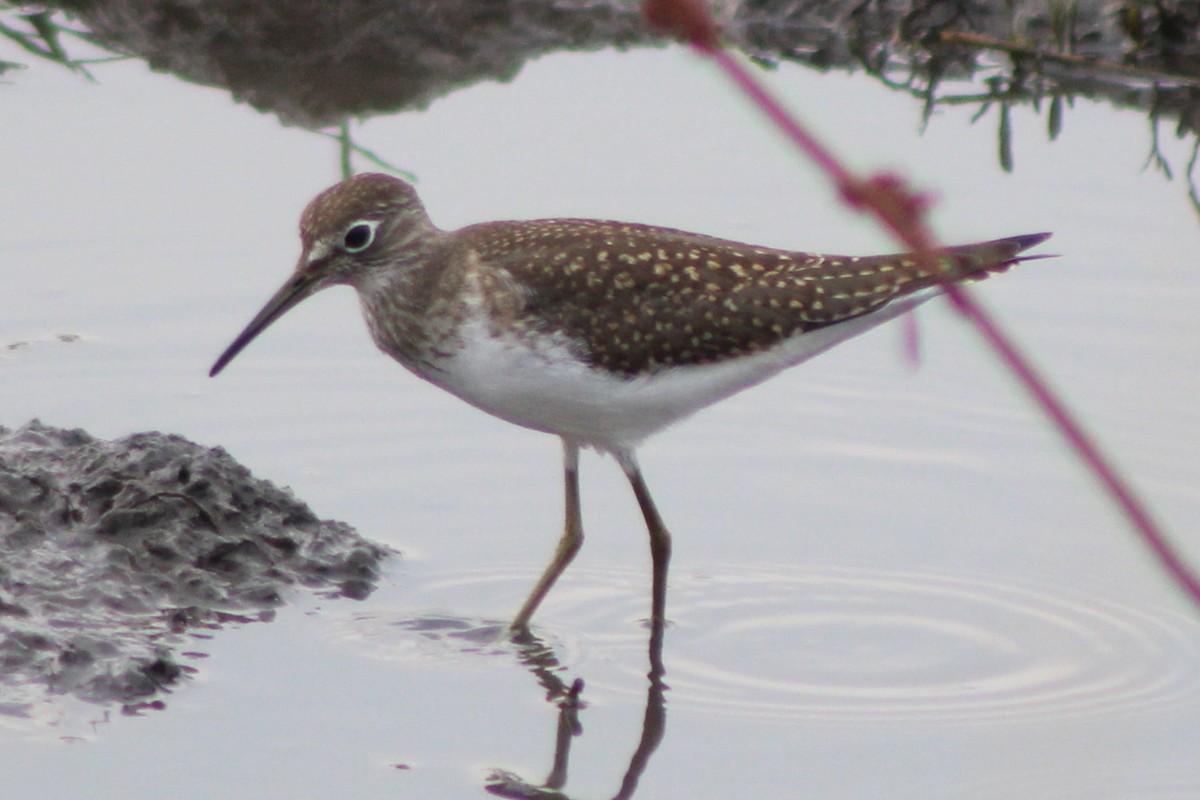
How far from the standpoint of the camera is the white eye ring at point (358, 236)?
5598 mm

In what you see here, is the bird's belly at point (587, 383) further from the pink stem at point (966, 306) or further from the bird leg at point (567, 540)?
the pink stem at point (966, 306)

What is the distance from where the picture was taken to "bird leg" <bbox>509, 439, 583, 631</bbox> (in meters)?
5.68

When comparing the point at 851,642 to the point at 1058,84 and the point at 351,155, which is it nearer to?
the point at 351,155

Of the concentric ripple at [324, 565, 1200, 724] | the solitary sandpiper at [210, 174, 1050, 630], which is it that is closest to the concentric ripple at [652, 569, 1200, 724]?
the concentric ripple at [324, 565, 1200, 724]

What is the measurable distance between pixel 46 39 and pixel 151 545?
497 cm

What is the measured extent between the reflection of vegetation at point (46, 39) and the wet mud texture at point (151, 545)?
4032 mm

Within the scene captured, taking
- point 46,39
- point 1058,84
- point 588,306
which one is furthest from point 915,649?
point 46,39

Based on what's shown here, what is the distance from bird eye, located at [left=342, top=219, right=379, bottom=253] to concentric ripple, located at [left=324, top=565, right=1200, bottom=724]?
46.2 inches

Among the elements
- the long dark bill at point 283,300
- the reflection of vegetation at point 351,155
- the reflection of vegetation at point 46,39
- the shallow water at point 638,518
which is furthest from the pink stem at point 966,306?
the reflection of vegetation at point 46,39

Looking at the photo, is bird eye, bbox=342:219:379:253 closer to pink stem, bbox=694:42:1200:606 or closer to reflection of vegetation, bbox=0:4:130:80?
reflection of vegetation, bbox=0:4:130:80

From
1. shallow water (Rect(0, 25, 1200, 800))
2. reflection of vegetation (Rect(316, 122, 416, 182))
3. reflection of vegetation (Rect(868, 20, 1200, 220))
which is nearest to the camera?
shallow water (Rect(0, 25, 1200, 800))

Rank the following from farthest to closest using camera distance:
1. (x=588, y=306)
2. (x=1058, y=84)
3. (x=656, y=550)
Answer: (x=1058, y=84), (x=656, y=550), (x=588, y=306)

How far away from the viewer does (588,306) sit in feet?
17.3

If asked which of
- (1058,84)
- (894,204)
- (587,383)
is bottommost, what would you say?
(587,383)
